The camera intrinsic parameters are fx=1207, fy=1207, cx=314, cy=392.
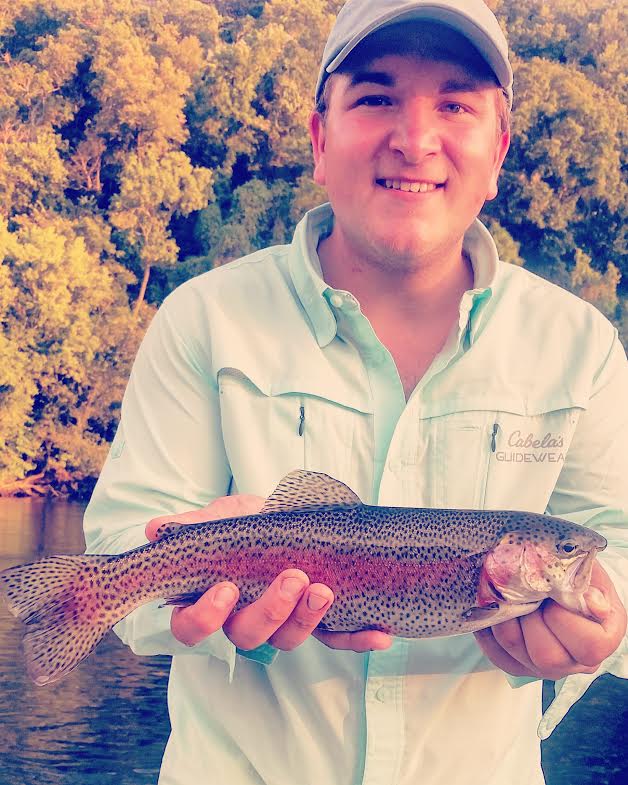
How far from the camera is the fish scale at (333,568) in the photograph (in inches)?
121

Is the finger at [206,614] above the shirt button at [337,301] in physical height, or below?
below

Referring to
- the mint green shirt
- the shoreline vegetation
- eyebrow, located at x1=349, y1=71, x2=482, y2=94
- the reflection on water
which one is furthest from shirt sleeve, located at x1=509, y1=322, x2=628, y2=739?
the shoreline vegetation

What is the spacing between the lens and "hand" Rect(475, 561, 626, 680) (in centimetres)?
295

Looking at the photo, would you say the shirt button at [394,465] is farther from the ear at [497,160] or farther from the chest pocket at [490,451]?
the ear at [497,160]

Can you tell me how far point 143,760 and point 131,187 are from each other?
1134 inches

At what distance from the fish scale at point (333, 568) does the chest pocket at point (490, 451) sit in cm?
14

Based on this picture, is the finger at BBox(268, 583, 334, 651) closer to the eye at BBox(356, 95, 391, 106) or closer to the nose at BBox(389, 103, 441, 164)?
the nose at BBox(389, 103, 441, 164)

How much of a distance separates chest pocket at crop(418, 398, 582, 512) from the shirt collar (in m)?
0.25

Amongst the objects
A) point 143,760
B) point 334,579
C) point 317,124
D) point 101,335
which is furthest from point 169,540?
point 101,335

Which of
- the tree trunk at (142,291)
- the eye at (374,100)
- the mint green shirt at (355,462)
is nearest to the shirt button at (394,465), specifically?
the mint green shirt at (355,462)

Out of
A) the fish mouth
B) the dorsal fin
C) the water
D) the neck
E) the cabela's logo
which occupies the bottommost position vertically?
the water

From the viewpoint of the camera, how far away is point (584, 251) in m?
52.1

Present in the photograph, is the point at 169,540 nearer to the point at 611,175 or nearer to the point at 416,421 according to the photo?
the point at 416,421

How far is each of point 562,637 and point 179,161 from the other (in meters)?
48.3
